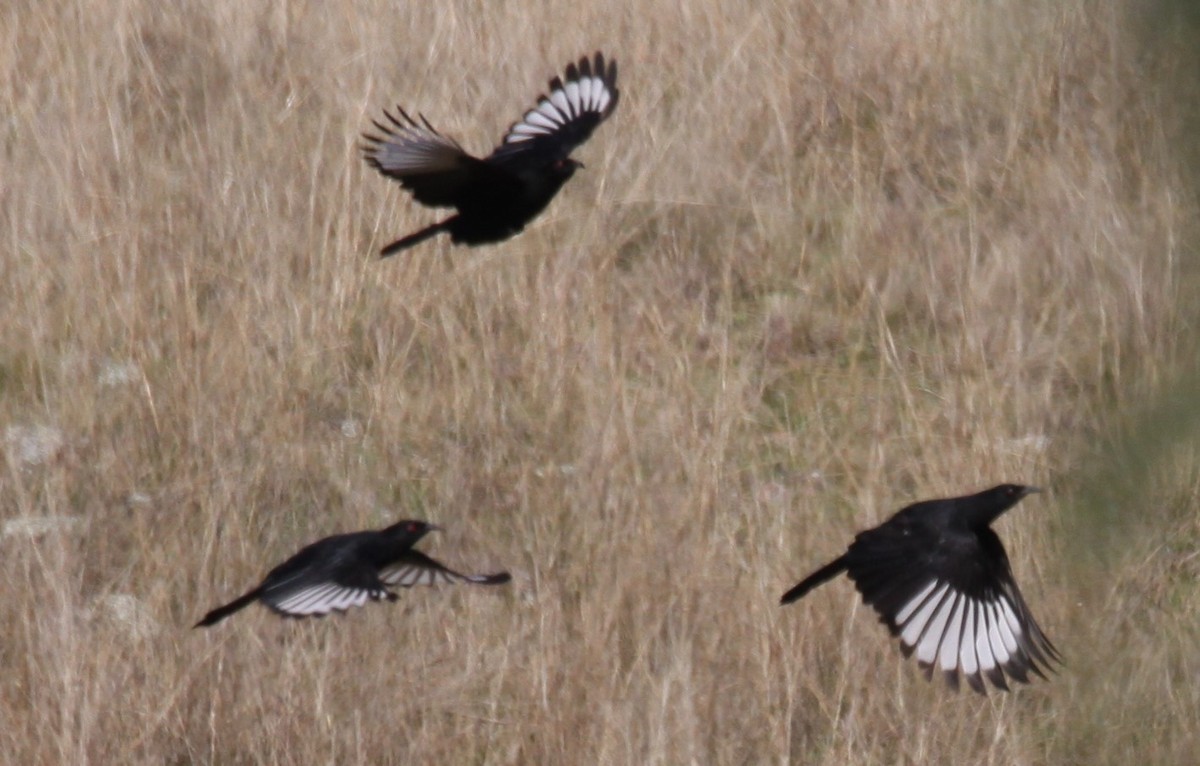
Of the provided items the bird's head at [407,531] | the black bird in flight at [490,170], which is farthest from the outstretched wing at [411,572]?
the black bird in flight at [490,170]

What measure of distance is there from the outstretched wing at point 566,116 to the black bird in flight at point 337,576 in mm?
994

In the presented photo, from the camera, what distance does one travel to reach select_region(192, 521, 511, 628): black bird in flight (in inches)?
118

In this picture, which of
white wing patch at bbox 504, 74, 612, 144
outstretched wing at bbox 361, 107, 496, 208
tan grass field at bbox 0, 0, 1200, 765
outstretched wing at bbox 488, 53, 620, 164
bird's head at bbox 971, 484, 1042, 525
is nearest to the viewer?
bird's head at bbox 971, 484, 1042, 525

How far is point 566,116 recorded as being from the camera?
432cm

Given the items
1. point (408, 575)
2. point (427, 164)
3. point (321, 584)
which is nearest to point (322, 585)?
point (321, 584)

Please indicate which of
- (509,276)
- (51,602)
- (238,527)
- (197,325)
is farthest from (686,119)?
(51,602)

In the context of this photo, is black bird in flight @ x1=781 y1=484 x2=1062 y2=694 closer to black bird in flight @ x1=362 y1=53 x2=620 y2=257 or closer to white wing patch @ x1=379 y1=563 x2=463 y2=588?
white wing patch @ x1=379 y1=563 x2=463 y2=588

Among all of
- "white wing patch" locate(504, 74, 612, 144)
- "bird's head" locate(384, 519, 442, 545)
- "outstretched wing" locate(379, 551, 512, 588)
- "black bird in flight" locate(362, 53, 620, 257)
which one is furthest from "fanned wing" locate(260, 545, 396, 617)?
"white wing patch" locate(504, 74, 612, 144)

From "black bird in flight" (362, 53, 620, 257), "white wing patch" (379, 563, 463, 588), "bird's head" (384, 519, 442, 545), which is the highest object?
"black bird in flight" (362, 53, 620, 257)

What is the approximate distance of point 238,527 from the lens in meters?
3.88

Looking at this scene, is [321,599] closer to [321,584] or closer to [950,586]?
[321,584]

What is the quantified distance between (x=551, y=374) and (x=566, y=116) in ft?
2.29

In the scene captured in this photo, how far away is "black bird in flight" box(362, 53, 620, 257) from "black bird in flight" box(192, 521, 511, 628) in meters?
0.68

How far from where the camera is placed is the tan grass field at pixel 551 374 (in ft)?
11.3
